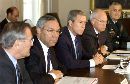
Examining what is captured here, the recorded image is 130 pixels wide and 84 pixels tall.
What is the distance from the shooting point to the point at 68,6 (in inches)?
320

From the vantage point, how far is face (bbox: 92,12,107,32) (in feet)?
13.0

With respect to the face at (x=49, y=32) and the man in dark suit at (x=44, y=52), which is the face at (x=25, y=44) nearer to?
the man in dark suit at (x=44, y=52)

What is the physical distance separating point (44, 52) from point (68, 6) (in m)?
5.45

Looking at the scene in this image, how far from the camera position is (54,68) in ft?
9.56

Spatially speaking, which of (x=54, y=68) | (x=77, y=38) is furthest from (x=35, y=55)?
(x=77, y=38)

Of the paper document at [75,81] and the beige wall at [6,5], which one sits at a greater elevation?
the beige wall at [6,5]

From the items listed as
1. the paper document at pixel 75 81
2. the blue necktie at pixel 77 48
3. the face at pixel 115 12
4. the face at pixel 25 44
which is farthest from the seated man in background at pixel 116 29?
the face at pixel 25 44

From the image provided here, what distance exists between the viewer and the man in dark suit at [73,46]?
3.22 meters

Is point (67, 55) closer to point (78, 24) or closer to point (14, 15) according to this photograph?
point (78, 24)

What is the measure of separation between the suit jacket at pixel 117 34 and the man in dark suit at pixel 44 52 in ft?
7.23

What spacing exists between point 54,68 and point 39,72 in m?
0.35

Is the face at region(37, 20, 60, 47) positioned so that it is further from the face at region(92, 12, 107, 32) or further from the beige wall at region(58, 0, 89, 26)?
the beige wall at region(58, 0, 89, 26)

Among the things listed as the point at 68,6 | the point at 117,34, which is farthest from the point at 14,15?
the point at 117,34

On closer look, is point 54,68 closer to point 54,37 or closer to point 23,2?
point 54,37
